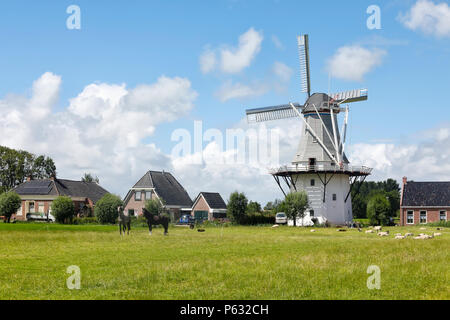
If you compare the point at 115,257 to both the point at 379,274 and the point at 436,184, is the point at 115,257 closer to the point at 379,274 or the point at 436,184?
the point at 379,274

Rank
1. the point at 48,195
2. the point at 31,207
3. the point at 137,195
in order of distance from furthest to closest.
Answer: the point at 31,207
the point at 48,195
the point at 137,195

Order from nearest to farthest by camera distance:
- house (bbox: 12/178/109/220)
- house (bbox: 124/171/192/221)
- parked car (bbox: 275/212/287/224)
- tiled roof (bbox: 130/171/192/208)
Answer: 1. parked car (bbox: 275/212/287/224)
2. house (bbox: 124/171/192/221)
3. tiled roof (bbox: 130/171/192/208)
4. house (bbox: 12/178/109/220)

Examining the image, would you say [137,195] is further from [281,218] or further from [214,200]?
[281,218]

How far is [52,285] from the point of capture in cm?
1075

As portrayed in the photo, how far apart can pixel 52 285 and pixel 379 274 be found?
7.26 meters

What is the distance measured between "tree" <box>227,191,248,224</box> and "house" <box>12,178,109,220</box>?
24369 mm

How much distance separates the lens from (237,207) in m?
56.3

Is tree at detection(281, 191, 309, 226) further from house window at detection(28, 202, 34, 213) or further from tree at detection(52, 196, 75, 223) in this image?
house window at detection(28, 202, 34, 213)

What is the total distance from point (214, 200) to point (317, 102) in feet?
70.5

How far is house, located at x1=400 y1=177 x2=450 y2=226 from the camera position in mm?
59000

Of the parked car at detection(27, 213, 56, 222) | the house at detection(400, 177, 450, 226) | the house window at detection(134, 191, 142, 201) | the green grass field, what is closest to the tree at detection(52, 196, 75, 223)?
the parked car at detection(27, 213, 56, 222)

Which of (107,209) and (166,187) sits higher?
(166,187)

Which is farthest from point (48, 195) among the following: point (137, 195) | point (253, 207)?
point (253, 207)
